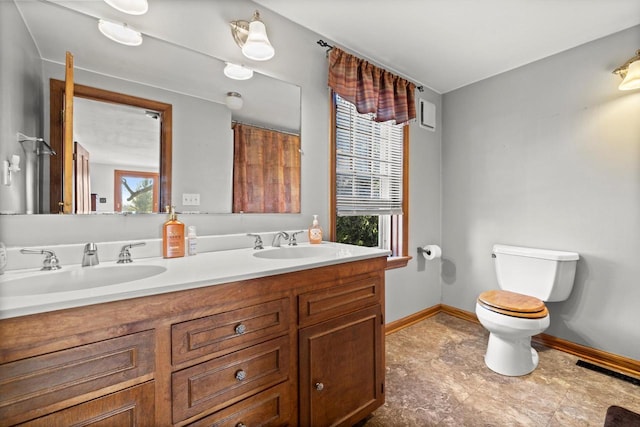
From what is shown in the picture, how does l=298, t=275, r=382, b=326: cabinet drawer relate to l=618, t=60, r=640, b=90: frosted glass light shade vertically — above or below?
below

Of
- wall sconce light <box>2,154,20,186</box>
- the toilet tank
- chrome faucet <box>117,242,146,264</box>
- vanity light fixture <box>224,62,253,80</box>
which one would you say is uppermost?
vanity light fixture <box>224,62,253,80</box>

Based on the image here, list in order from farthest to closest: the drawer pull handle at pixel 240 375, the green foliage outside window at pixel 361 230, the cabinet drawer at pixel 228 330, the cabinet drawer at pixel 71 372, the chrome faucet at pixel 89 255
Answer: the green foliage outside window at pixel 361 230
the chrome faucet at pixel 89 255
the drawer pull handle at pixel 240 375
the cabinet drawer at pixel 228 330
the cabinet drawer at pixel 71 372

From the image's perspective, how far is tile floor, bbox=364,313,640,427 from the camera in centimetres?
146

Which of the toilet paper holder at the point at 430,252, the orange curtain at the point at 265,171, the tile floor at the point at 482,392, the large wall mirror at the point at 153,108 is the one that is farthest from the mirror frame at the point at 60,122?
the toilet paper holder at the point at 430,252

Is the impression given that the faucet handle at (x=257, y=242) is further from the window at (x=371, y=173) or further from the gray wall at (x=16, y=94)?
the gray wall at (x=16, y=94)

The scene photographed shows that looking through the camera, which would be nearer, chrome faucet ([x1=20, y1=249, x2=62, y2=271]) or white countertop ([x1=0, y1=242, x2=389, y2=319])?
white countertop ([x1=0, y1=242, x2=389, y2=319])

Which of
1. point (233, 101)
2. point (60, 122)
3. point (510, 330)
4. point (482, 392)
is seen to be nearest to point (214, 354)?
point (60, 122)

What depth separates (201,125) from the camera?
146 centimetres

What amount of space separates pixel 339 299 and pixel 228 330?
495 mm

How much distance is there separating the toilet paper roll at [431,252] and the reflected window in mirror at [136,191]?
2175 millimetres

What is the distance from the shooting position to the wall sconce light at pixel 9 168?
3.28ft

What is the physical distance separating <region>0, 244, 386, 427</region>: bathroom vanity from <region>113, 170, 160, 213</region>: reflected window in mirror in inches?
14.4

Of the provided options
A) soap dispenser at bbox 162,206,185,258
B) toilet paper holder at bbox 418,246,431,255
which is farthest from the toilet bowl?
soap dispenser at bbox 162,206,185,258

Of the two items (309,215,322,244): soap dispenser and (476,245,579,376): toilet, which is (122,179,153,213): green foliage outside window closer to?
(309,215,322,244): soap dispenser
